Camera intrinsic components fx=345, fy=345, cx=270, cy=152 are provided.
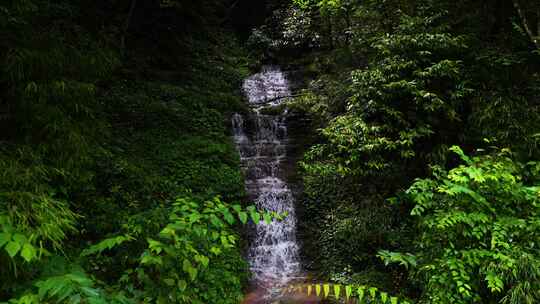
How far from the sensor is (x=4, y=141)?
341 cm

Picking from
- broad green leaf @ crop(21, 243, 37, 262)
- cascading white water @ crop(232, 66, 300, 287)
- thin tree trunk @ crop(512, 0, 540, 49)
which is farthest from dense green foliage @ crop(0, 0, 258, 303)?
thin tree trunk @ crop(512, 0, 540, 49)

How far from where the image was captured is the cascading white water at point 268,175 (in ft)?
25.1

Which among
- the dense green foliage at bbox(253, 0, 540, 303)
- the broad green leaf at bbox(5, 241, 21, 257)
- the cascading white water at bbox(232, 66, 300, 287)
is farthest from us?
the cascading white water at bbox(232, 66, 300, 287)

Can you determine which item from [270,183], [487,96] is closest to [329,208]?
[270,183]

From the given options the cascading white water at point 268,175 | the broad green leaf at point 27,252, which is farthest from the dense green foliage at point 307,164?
the cascading white water at point 268,175

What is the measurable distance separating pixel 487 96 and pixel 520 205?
2.36m

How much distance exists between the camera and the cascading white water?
764cm

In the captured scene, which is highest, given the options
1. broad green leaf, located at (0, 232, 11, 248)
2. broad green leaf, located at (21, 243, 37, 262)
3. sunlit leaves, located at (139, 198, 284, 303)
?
broad green leaf, located at (0, 232, 11, 248)

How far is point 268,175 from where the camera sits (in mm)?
9758

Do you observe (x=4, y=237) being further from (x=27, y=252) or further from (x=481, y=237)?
(x=481, y=237)

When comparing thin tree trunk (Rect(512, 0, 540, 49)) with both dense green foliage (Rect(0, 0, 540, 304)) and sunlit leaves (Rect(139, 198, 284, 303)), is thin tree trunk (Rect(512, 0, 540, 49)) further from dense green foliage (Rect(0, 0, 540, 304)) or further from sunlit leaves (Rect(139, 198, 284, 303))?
sunlit leaves (Rect(139, 198, 284, 303))

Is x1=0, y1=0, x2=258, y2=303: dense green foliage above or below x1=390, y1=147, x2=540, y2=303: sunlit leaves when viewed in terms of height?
above

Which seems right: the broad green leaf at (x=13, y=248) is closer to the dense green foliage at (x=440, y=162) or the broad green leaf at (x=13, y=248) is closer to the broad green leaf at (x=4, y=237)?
the broad green leaf at (x=4, y=237)

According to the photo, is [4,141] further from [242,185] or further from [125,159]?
[242,185]
